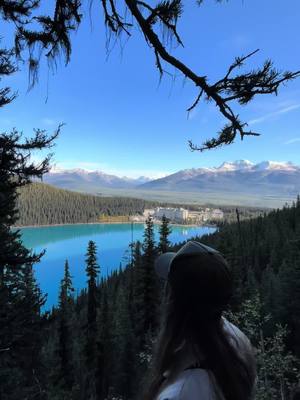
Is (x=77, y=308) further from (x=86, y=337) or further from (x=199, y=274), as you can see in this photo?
(x=199, y=274)

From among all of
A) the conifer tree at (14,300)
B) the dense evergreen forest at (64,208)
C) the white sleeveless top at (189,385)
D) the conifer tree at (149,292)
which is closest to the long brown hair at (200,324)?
the white sleeveless top at (189,385)

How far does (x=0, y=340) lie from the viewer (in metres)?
5.68

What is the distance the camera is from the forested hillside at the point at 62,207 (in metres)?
148

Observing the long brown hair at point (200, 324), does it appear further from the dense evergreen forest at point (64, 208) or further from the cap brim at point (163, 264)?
the dense evergreen forest at point (64, 208)

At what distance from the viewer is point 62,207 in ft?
513

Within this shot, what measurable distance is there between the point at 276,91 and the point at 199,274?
97cm

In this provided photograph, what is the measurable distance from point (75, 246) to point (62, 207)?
4677 cm

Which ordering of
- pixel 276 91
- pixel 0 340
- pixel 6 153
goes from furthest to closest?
1. pixel 0 340
2. pixel 6 153
3. pixel 276 91

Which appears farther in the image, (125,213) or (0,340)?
(125,213)

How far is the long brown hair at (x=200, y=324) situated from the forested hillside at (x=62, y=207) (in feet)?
478

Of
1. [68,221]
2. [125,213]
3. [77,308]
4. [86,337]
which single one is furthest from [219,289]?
[125,213]

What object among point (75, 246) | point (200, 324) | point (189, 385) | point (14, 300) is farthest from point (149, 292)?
point (75, 246)

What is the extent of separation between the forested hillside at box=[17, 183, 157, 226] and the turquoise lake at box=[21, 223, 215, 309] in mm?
4552

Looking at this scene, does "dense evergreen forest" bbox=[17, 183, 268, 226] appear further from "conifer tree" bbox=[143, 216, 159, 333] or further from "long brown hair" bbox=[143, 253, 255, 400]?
"long brown hair" bbox=[143, 253, 255, 400]
